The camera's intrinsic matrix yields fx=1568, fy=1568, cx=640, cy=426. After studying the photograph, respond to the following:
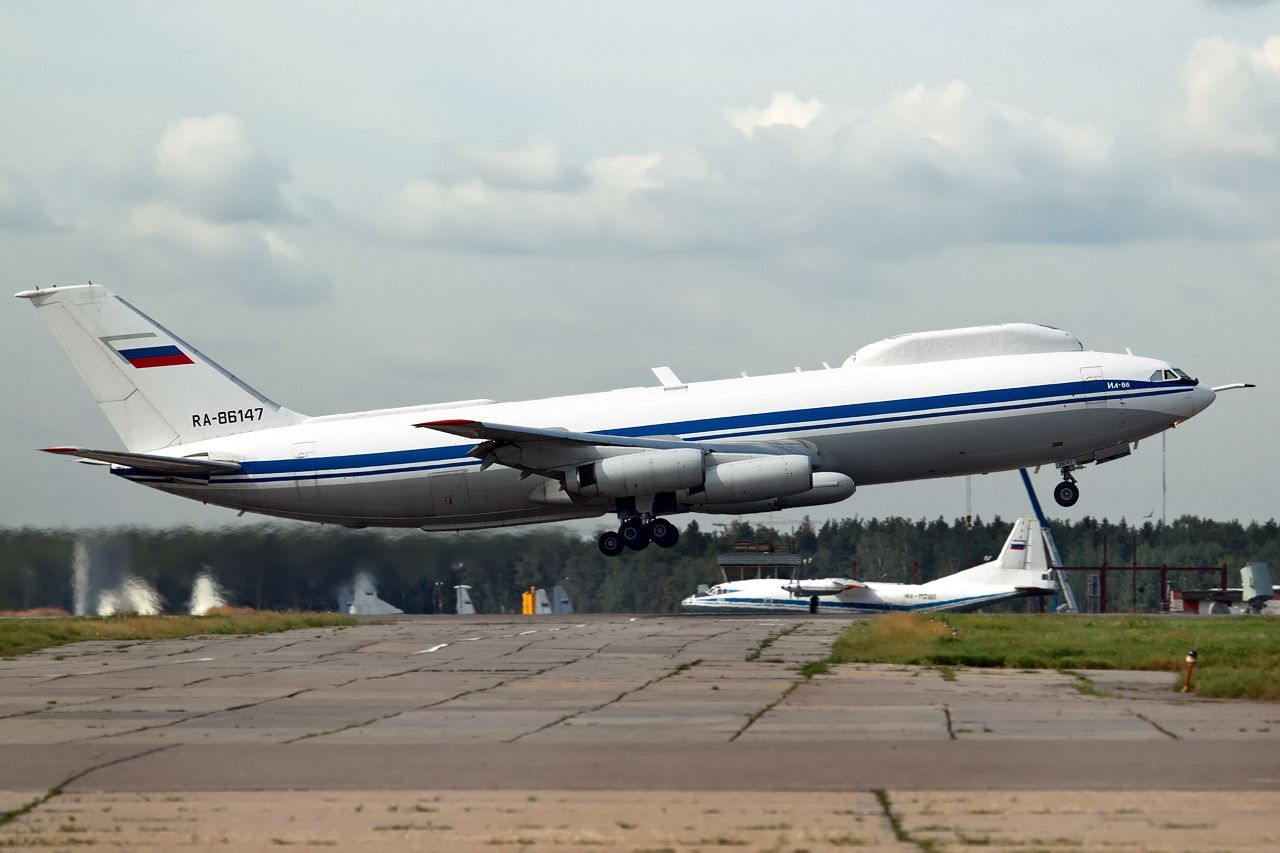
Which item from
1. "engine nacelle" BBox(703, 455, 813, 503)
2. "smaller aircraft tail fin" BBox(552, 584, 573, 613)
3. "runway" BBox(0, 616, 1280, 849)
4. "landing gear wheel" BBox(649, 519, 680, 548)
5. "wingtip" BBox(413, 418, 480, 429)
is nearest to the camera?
"runway" BBox(0, 616, 1280, 849)

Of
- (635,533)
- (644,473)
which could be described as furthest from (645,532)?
(644,473)

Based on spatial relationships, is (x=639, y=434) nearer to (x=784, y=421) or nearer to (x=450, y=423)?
(x=784, y=421)

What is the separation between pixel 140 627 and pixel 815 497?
56.6 feet

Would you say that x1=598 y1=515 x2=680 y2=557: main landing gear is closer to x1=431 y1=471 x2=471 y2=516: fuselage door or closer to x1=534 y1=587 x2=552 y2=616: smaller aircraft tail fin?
x1=431 y1=471 x2=471 y2=516: fuselage door

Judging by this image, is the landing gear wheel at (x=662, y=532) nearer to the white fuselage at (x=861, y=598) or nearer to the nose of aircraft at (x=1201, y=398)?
the nose of aircraft at (x=1201, y=398)

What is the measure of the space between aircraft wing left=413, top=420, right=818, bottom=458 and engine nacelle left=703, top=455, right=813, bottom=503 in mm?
551

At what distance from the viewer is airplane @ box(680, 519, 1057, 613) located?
64.9 m

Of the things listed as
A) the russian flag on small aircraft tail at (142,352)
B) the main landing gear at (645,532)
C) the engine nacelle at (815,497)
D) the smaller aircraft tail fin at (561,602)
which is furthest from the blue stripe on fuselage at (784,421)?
the smaller aircraft tail fin at (561,602)

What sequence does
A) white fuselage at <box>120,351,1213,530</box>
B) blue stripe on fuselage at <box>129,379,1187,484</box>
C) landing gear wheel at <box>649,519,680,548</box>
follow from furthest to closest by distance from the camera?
landing gear wheel at <box>649,519,680,548</box> → white fuselage at <box>120,351,1213,530</box> → blue stripe on fuselage at <box>129,379,1187,484</box>

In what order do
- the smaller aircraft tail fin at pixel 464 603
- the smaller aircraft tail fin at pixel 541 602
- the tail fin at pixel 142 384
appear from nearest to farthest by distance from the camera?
the tail fin at pixel 142 384 → the smaller aircraft tail fin at pixel 464 603 → the smaller aircraft tail fin at pixel 541 602

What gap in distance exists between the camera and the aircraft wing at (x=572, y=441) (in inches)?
1580

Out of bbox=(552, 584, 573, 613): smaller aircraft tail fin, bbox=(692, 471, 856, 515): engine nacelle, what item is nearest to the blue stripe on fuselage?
bbox=(692, 471, 856, 515): engine nacelle

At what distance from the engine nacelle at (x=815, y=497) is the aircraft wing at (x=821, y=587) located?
26914 mm

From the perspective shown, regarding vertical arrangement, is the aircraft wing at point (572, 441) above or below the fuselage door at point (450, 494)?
above
